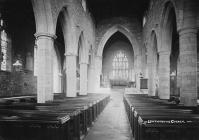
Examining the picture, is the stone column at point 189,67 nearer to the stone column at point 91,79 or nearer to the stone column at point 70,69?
the stone column at point 70,69

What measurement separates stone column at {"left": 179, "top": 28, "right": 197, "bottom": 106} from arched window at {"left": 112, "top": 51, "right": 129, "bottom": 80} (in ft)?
75.4

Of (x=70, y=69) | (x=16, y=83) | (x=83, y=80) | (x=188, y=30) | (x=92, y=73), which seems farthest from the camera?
(x=92, y=73)

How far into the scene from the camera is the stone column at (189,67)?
8.21m

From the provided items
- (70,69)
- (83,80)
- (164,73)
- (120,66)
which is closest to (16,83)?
(70,69)

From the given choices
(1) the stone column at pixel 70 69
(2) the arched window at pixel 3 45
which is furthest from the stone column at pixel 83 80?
(2) the arched window at pixel 3 45

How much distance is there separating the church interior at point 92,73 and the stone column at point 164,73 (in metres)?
0.06

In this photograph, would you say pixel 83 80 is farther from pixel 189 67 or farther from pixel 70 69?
pixel 189 67

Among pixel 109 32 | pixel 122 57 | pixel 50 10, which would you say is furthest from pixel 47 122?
pixel 122 57

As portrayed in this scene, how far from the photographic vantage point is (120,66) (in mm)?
31625

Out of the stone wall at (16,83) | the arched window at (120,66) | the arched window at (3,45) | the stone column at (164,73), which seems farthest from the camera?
the arched window at (120,66)

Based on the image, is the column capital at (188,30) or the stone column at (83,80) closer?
the column capital at (188,30)

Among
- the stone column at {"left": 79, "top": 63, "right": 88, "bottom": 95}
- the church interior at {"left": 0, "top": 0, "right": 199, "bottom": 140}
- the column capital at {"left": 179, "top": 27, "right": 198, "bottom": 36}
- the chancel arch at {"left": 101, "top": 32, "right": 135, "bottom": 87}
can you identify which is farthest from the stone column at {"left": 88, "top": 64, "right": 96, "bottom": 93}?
the column capital at {"left": 179, "top": 27, "right": 198, "bottom": 36}

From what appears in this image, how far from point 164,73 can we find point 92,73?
36.8ft

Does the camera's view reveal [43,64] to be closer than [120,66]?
Yes
